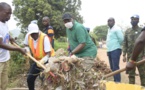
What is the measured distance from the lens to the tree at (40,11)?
2619cm

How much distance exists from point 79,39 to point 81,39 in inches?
1.5

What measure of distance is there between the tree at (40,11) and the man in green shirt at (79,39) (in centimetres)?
2119

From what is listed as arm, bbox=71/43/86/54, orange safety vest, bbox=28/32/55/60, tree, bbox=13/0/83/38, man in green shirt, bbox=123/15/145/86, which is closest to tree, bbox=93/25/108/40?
tree, bbox=13/0/83/38

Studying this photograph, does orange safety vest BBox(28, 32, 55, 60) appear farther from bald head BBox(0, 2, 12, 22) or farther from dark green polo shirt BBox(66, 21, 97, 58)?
bald head BBox(0, 2, 12, 22)

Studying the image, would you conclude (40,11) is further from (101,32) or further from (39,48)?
(101,32)

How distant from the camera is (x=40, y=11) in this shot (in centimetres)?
2648

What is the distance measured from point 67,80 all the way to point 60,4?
981 inches

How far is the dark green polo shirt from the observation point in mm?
4348

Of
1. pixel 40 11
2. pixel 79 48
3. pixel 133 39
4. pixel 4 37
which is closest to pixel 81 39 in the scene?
pixel 79 48

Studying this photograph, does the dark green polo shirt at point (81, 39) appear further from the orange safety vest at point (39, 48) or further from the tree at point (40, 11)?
the tree at point (40, 11)

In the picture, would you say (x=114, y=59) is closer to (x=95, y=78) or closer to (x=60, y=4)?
(x=95, y=78)

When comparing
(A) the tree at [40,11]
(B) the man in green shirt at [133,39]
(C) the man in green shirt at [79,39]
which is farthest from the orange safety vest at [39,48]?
(A) the tree at [40,11]

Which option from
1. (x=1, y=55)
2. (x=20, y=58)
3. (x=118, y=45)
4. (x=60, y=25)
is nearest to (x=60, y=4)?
(x=60, y=25)

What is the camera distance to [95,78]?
3.59 m
